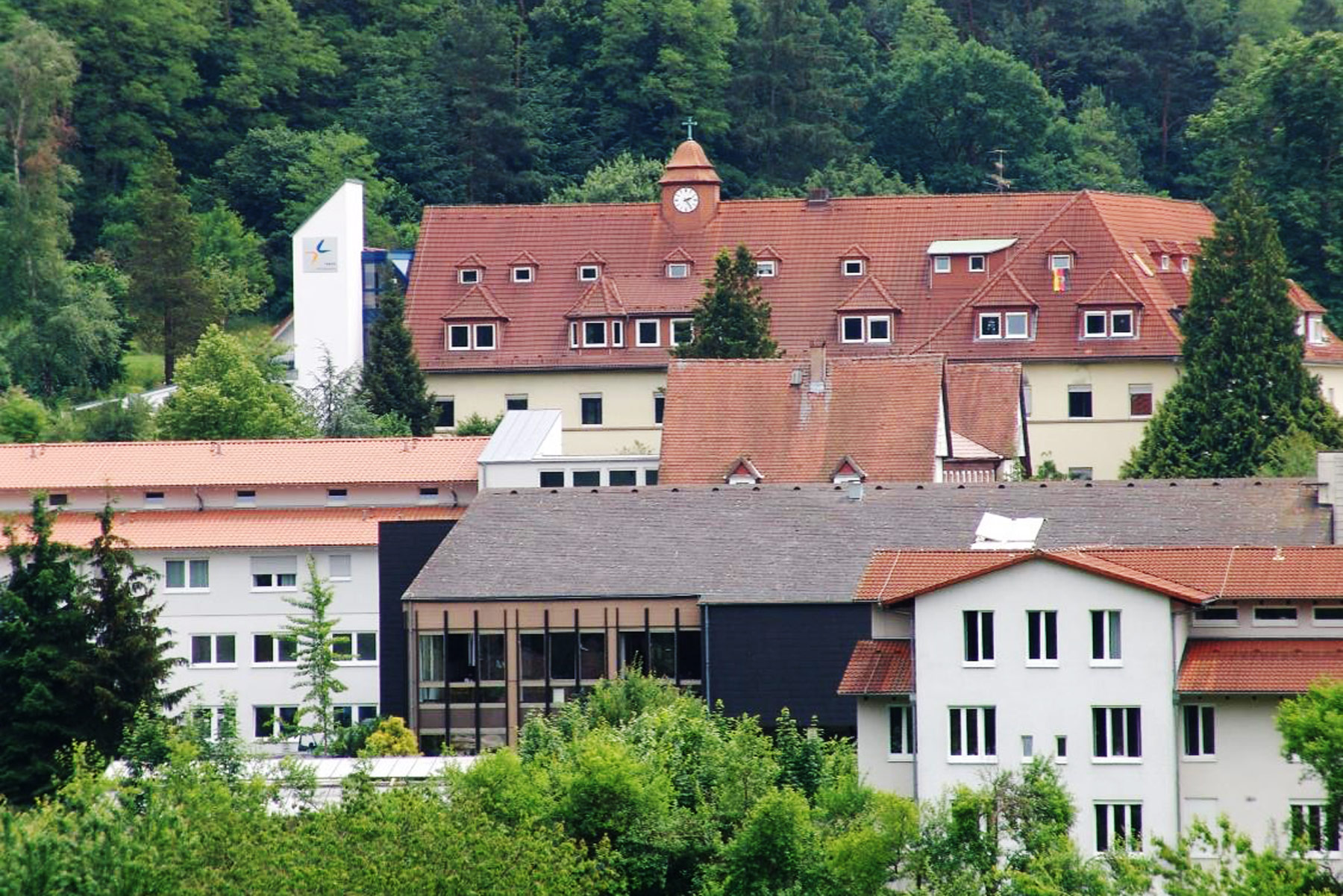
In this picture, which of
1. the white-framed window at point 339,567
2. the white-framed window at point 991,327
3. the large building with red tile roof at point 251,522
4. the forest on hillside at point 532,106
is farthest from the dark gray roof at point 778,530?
the forest on hillside at point 532,106

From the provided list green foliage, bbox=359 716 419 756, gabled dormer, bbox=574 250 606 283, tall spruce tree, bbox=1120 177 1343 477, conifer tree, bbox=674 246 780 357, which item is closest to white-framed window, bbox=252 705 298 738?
green foliage, bbox=359 716 419 756

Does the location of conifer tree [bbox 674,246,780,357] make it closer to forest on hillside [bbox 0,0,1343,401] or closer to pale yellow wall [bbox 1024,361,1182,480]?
pale yellow wall [bbox 1024,361,1182,480]

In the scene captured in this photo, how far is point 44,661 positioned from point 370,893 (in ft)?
59.3

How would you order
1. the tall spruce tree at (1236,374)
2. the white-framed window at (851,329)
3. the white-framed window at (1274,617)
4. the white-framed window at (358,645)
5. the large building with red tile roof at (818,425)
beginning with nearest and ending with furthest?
the white-framed window at (1274,617), the white-framed window at (358,645), the large building with red tile roof at (818,425), the tall spruce tree at (1236,374), the white-framed window at (851,329)

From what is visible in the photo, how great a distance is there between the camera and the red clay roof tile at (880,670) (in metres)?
61.8

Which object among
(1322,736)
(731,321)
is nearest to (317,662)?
(731,321)

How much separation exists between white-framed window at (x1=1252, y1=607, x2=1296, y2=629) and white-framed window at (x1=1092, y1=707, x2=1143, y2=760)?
2.76m

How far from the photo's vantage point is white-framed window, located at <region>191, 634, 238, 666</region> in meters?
78.8

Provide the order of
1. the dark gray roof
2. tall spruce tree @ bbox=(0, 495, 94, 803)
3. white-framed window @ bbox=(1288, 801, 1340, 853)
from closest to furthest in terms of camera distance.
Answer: white-framed window @ bbox=(1288, 801, 1340, 853) < tall spruce tree @ bbox=(0, 495, 94, 803) < the dark gray roof

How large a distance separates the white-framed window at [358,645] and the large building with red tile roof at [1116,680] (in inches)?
718

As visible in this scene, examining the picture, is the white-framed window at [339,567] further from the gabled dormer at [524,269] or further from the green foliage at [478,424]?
the gabled dormer at [524,269]

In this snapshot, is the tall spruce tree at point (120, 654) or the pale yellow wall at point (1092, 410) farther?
the pale yellow wall at point (1092, 410)

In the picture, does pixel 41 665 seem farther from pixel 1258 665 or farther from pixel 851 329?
pixel 851 329

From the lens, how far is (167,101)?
122812 mm
